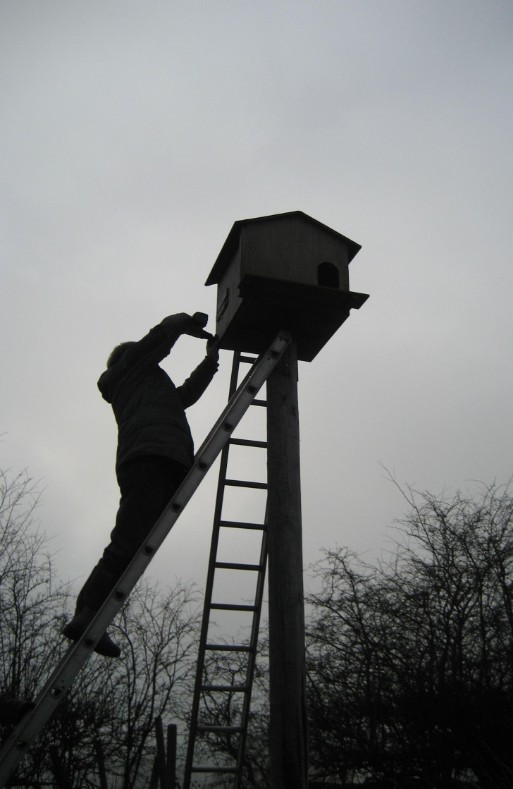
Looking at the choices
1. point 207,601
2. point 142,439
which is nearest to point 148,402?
point 142,439

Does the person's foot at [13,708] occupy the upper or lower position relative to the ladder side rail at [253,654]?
lower

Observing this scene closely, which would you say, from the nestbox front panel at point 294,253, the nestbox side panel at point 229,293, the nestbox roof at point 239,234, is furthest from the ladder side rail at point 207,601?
the nestbox roof at point 239,234

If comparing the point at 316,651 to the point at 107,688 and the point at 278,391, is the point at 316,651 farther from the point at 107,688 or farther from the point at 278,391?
the point at 278,391

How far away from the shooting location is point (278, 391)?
415 centimetres

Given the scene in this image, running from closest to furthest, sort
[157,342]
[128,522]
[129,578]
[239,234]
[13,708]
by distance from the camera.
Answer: [13,708], [129,578], [128,522], [157,342], [239,234]

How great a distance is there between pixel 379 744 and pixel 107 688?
5245mm

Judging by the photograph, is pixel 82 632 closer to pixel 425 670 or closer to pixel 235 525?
pixel 235 525

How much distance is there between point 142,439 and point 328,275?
202cm

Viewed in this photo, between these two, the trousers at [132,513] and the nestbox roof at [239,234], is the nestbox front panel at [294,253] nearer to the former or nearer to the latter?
the nestbox roof at [239,234]

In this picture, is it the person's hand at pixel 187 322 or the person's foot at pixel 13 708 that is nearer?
the person's foot at pixel 13 708

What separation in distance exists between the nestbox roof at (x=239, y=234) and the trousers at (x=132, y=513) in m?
1.95

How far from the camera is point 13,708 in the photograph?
9.12 feet

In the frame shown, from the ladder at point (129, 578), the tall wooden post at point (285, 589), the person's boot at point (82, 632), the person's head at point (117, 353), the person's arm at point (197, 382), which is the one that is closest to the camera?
the ladder at point (129, 578)

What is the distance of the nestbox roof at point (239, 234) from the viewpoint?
4645 mm
